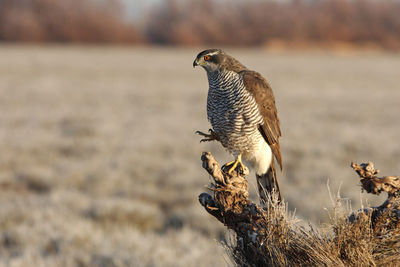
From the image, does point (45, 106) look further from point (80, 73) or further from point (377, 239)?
point (377, 239)

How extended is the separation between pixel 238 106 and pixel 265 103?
205mm

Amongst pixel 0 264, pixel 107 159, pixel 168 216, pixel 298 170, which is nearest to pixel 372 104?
pixel 298 170

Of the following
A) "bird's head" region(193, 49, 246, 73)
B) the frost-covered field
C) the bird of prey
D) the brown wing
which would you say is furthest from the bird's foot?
"bird's head" region(193, 49, 246, 73)

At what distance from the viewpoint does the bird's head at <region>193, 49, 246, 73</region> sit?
121 inches

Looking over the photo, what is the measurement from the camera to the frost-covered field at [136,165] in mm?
5746

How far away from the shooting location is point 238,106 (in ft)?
10.4

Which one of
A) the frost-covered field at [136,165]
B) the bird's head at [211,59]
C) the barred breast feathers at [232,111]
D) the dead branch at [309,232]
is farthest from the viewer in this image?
the frost-covered field at [136,165]

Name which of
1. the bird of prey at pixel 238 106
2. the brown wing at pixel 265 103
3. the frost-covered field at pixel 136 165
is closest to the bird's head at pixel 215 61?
the bird of prey at pixel 238 106

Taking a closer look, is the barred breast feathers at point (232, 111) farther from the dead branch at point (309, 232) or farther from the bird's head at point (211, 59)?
the dead branch at point (309, 232)

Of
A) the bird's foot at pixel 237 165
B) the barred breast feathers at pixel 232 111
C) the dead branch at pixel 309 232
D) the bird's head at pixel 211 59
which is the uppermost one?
the bird's head at pixel 211 59

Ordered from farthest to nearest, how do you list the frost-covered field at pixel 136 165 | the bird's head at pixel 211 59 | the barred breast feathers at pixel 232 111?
1. the frost-covered field at pixel 136 165
2. the barred breast feathers at pixel 232 111
3. the bird's head at pixel 211 59

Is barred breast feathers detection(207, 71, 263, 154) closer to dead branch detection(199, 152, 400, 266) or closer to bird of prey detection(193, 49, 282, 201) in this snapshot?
bird of prey detection(193, 49, 282, 201)

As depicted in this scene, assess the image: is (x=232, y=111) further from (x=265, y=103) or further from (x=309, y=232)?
(x=309, y=232)

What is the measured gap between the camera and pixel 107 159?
10281 millimetres
